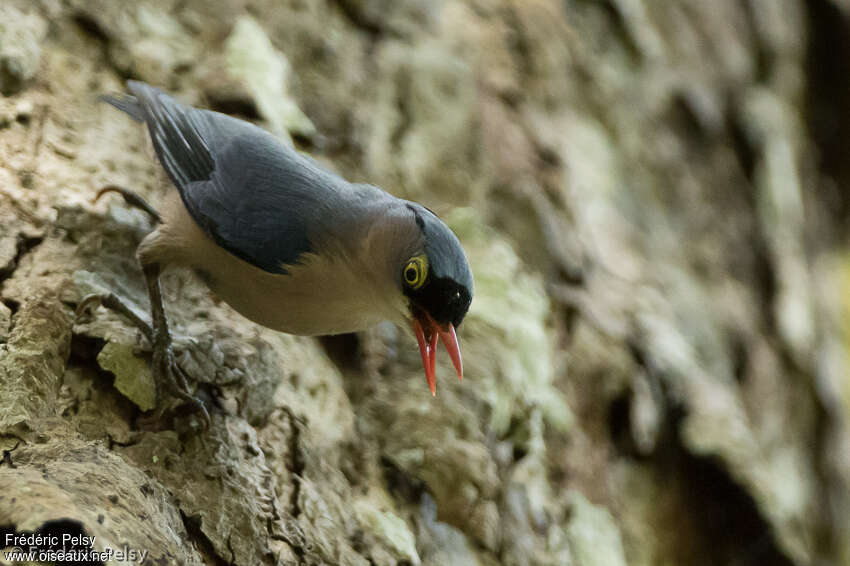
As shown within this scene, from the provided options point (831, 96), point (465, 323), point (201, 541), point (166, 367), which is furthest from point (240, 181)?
point (831, 96)

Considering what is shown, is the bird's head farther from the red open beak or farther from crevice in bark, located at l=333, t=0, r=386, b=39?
crevice in bark, located at l=333, t=0, r=386, b=39

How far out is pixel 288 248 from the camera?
3.07 m

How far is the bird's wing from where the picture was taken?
309 centimetres

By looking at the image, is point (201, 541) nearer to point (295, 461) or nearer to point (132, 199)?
point (295, 461)

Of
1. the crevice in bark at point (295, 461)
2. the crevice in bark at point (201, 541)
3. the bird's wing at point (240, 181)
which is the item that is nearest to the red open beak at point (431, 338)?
the bird's wing at point (240, 181)

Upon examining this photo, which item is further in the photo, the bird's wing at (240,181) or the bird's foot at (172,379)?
the bird's wing at (240,181)

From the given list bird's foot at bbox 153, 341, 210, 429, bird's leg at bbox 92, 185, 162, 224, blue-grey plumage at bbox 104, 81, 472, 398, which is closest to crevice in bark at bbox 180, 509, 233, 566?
bird's foot at bbox 153, 341, 210, 429

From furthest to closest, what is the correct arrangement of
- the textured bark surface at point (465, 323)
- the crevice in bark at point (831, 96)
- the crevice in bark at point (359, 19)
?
the crevice in bark at point (831, 96), the crevice in bark at point (359, 19), the textured bark surface at point (465, 323)

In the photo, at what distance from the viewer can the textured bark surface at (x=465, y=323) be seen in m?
2.89

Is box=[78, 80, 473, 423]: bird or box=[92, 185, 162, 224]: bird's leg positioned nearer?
box=[78, 80, 473, 423]: bird

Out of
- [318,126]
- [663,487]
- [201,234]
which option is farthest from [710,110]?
[201,234]

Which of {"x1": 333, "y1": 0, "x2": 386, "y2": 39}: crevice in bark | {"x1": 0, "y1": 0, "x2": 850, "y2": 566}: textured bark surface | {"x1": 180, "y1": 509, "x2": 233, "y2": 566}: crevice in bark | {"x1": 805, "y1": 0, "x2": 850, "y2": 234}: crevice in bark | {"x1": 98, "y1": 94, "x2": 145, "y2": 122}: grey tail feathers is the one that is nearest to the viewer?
{"x1": 180, "y1": 509, "x2": 233, "y2": 566}: crevice in bark

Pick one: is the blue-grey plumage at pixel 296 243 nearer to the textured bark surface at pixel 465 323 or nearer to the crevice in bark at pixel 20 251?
the textured bark surface at pixel 465 323

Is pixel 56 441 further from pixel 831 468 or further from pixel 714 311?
pixel 831 468
